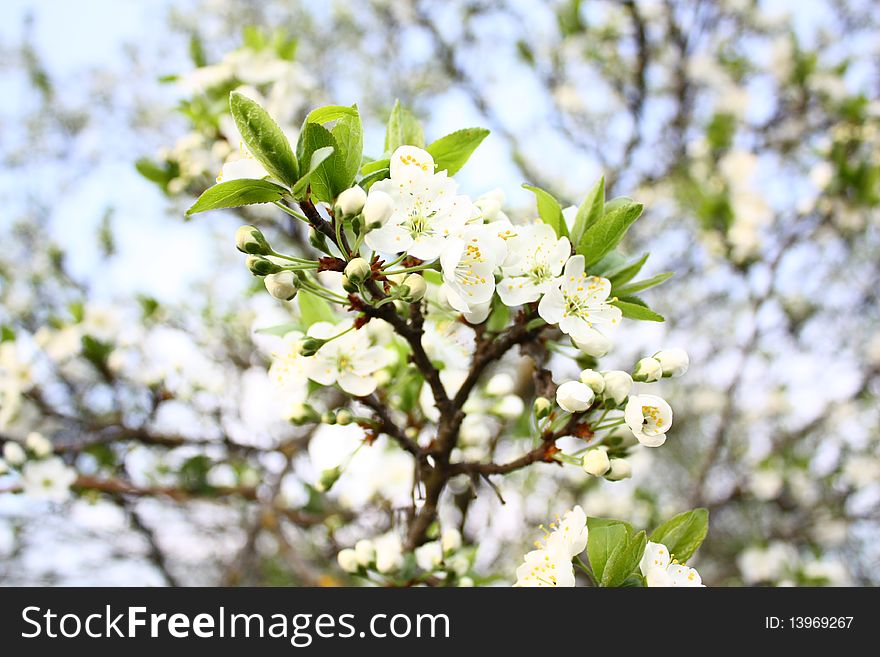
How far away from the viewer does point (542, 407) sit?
120 centimetres

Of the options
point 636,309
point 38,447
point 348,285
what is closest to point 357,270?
point 348,285

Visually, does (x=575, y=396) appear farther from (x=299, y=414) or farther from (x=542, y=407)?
(x=299, y=414)

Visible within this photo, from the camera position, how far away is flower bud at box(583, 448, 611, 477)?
3.78 feet

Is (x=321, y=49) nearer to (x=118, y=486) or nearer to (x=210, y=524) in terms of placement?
(x=210, y=524)

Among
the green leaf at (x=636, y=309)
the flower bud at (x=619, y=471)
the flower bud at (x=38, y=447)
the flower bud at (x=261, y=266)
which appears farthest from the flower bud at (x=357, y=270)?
the flower bud at (x=38, y=447)

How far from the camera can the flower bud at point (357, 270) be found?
95 centimetres

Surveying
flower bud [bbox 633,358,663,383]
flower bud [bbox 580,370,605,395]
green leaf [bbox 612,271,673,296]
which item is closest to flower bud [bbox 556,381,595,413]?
flower bud [bbox 580,370,605,395]

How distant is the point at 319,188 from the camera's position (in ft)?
3.22

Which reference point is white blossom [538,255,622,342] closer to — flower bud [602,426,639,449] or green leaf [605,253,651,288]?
green leaf [605,253,651,288]

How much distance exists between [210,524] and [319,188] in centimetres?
398

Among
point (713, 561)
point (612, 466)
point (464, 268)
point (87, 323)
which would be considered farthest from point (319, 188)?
point (713, 561)

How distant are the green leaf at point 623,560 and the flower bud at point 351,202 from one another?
2.01ft

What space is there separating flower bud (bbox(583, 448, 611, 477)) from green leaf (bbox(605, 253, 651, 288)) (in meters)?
0.29

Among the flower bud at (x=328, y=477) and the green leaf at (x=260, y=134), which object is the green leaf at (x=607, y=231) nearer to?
the green leaf at (x=260, y=134)
